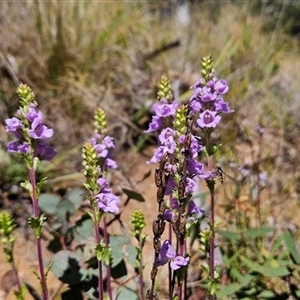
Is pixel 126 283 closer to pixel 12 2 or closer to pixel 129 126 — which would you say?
pixel 129 126

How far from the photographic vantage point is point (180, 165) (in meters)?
1.19

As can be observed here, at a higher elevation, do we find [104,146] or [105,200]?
[104,146]

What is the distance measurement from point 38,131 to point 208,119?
43 centimetres

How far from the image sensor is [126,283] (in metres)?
1.72

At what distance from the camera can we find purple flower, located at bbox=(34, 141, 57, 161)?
4.39 feet

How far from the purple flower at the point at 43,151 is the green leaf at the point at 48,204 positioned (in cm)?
52

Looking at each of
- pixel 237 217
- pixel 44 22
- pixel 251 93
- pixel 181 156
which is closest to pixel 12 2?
pixel 44 22

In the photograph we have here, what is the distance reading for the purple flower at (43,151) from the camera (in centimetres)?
134

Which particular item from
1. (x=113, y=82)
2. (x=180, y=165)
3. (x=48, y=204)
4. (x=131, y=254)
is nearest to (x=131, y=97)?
(x=113, y=82)

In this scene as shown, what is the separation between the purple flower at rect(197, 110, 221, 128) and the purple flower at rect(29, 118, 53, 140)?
38cm

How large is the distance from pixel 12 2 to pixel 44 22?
33 cm

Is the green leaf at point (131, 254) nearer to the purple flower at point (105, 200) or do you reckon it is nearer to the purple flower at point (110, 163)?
the purple flower at point (110, 163)

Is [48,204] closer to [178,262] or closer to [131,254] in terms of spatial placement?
[131,254]

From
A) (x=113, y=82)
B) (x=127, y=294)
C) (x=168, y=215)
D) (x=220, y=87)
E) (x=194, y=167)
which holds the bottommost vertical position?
(x=127, y=294)
